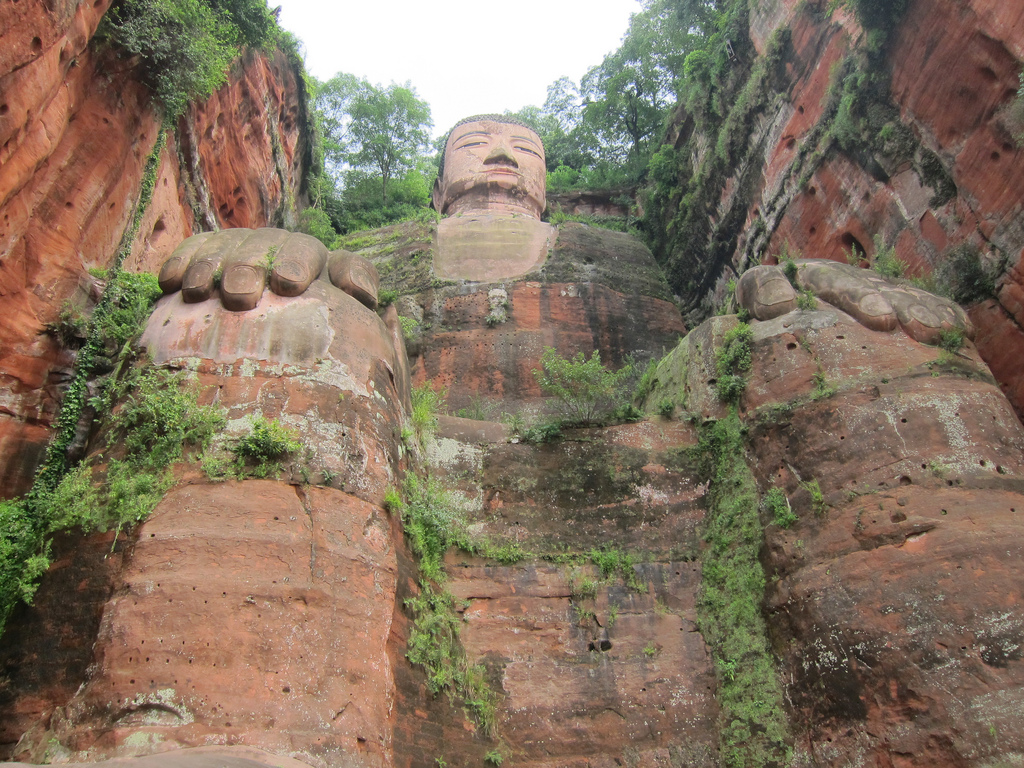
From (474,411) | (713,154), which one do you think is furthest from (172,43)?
(713,154)

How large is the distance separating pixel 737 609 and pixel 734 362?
280 centimetres

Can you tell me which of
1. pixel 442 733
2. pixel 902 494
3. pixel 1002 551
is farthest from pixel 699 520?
pixel 442 733

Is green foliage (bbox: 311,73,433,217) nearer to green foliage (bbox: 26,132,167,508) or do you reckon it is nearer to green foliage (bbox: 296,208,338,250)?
green foliage (bbox: 296,208,338,250)

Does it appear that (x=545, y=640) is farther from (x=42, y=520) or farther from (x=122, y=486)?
(x=42, y=520)

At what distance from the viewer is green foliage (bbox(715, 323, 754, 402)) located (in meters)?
9.20

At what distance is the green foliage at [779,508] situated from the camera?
798 centimetres

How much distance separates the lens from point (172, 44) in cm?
983

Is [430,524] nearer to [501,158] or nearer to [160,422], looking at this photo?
[160,422]

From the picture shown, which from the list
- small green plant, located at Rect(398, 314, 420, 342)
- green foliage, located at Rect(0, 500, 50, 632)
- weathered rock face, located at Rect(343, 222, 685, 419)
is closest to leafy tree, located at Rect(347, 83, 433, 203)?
weathered rock face, located at Rect(343, 222, 685, 419)

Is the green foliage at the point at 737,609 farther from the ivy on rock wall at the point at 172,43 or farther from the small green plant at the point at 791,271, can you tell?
the ivy on rock wall at the point at 172,43

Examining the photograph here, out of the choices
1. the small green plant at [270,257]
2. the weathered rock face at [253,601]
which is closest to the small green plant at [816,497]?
the weathered rock face at [253,601]

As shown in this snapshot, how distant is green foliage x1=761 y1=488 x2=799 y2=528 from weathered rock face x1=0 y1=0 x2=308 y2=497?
6.81 meters

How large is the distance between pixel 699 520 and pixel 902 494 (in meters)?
2.04

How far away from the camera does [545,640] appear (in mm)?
7832
